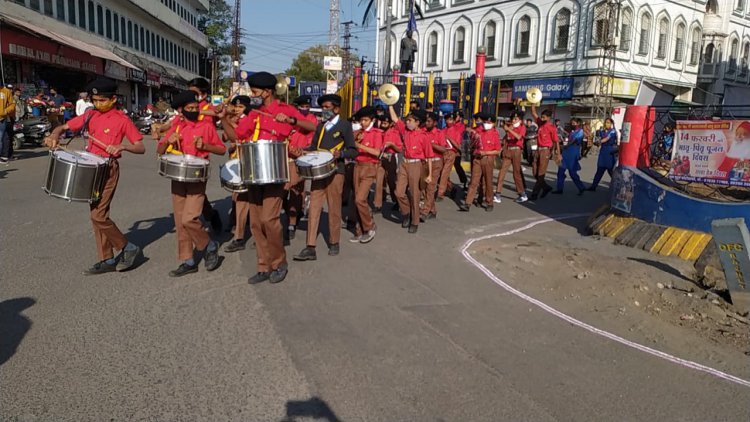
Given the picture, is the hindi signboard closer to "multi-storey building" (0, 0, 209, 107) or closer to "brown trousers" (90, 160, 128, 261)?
"brown trousers" (90, 160, 128, 261)

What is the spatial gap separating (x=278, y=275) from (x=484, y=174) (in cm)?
624

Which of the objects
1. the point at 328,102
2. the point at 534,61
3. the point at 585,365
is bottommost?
the point at 585,365

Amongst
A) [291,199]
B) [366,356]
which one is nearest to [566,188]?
[291,199]

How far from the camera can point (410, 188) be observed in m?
9.02

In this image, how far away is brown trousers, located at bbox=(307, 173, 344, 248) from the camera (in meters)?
6.88

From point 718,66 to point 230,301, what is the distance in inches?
1849

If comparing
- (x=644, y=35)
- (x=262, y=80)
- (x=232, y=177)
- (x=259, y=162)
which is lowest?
(x=232, y=177)

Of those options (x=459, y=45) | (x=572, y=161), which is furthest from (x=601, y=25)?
(x=572, y=161)

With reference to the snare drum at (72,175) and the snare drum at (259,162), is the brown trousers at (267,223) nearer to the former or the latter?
the snare drum at (259,162)

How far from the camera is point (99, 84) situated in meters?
5.78

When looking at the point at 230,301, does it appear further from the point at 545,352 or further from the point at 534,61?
the point at 534,61

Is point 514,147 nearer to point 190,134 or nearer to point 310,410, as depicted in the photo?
point 190,134

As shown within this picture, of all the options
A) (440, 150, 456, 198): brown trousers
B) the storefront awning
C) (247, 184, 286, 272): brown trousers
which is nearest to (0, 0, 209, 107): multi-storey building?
the storefront awning

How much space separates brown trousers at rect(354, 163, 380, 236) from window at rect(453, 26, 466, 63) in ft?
120
